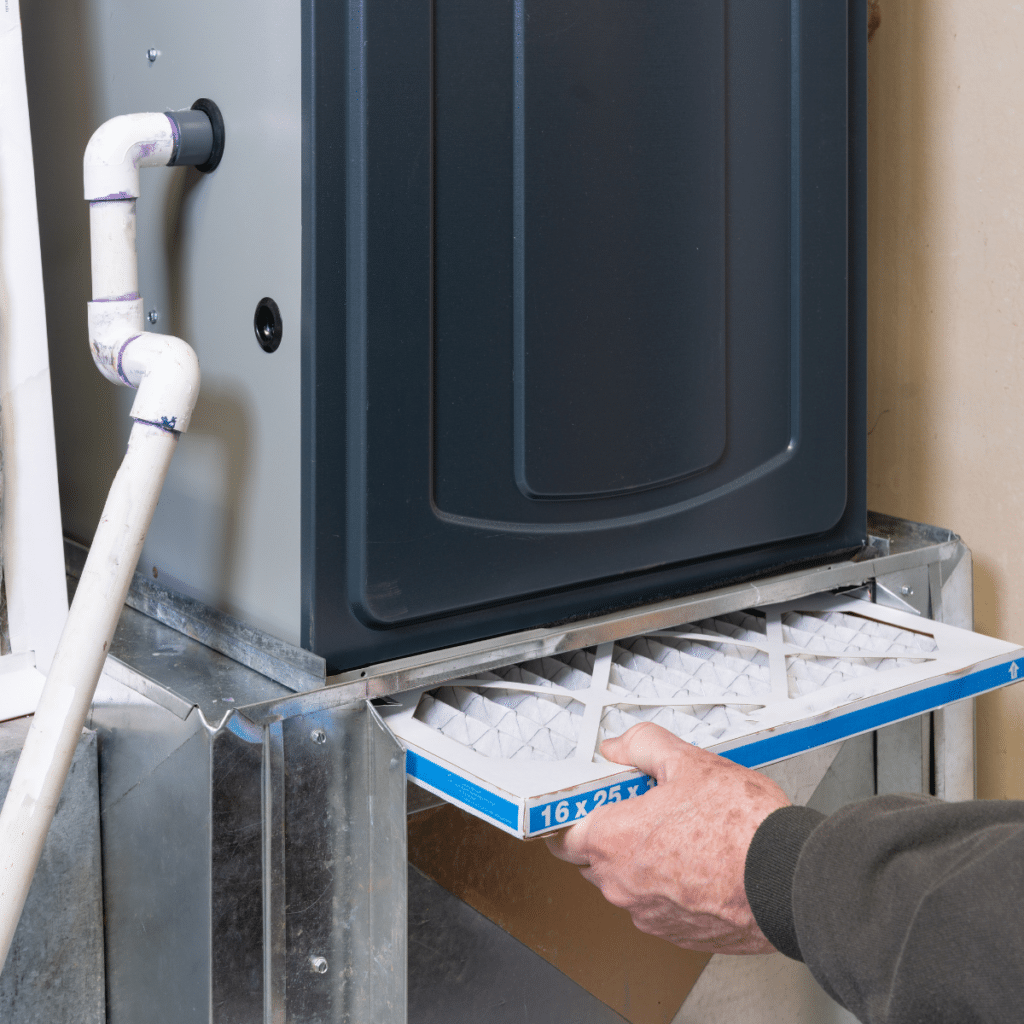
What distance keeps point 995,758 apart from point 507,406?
0.91 meters

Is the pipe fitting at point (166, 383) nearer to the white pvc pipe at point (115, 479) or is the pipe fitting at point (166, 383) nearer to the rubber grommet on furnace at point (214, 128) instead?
the white pvc pipe at point (115, 479)

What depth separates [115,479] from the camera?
897 millimetres

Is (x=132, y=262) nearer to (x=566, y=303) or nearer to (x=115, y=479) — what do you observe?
(x=115, y=479)

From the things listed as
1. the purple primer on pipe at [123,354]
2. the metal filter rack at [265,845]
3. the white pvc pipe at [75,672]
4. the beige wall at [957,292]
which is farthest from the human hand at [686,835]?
the beige wall at [957,292]

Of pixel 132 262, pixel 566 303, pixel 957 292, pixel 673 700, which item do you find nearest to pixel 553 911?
pixel 673 700

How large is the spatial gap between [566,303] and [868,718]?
444 millimetres

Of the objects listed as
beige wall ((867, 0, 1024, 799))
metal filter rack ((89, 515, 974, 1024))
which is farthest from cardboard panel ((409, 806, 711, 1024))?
beige wall ((867, 0, 1024, 799))

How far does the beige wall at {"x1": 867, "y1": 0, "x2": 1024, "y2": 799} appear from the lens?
4.56 feet

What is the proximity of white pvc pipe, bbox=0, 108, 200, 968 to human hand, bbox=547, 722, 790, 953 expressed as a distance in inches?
15.3

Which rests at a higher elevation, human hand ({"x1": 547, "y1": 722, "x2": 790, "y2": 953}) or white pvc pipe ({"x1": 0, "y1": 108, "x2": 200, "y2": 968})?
white pvc pipe ({"x1": 0, "y1": 108, "x2": 200, "y2": 968})

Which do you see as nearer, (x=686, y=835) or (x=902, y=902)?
(x=902, y=902)

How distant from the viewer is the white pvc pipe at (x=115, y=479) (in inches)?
32.9

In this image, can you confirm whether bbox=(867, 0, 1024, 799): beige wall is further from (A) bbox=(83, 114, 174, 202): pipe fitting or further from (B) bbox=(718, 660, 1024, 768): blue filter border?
(A) bbox=(83, 114, 174, 202): pipe fitting

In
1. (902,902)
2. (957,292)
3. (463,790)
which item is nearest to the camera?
(902,902)
